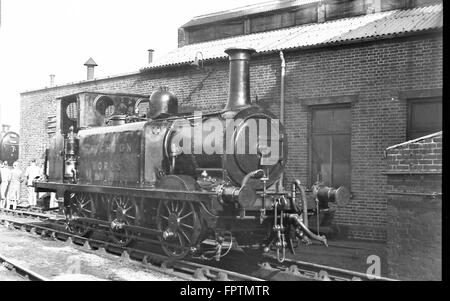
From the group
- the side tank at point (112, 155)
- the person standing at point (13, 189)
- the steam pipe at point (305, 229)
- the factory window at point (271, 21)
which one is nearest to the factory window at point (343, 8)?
the factory window at point (271, 21)

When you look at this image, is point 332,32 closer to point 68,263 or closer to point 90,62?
point 68,263

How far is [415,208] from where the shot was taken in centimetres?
749

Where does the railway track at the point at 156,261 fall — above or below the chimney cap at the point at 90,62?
below

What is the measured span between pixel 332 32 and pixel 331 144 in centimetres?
279

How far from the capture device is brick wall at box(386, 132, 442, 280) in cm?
725

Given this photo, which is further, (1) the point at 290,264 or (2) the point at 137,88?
(2) the point at 137,88

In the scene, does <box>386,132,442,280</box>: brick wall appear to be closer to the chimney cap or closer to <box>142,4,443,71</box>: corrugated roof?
<box>142,4,443,71</box>: corrugated roof

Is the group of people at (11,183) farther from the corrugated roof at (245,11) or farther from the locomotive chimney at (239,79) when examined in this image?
the locomotive chimney at (239,79)

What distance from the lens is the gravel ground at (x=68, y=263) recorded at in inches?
291

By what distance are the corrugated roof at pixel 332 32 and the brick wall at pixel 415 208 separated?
3.48 meters
